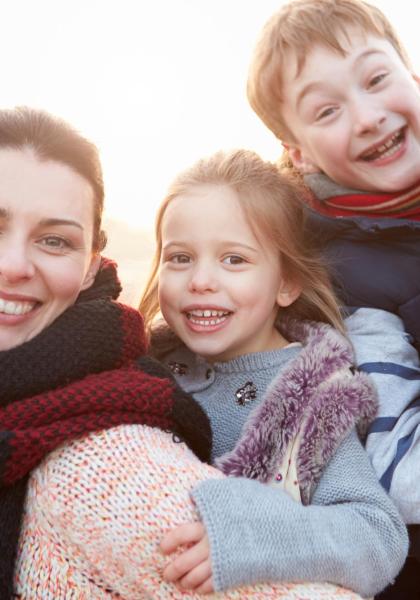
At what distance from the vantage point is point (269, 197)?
2.07 m

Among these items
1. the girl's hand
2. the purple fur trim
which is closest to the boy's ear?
the purple fur trim

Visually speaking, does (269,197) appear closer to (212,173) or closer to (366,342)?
(212,173)

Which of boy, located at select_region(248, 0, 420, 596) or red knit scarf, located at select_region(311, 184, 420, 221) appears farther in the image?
red knit scarf, located at select_region(311, 184, 420, 221)

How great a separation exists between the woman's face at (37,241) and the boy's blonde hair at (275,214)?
0.64 m

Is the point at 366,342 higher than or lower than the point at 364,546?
higher

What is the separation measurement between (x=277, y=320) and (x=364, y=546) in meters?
0.89

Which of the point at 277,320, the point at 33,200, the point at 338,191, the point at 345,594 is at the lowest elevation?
the point at 345,594

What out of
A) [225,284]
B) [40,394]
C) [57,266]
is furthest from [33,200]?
[225,284]

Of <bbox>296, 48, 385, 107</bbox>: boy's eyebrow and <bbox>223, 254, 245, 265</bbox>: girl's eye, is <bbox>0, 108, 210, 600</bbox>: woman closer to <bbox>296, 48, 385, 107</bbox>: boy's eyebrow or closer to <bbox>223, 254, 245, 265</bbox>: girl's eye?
<bbox>223, 254, 245, 265</bbox>: girl's eye

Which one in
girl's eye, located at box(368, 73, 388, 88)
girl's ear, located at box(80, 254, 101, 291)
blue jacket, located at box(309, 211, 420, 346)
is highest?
girl's eye, located at box(368, 73, 388, 88)

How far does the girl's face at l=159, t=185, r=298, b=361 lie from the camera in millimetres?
1895

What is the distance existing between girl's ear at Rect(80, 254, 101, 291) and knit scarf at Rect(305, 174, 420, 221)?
2.93 feet

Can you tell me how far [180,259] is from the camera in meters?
1.99

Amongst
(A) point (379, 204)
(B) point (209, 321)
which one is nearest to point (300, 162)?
(A) point (379, 204)
